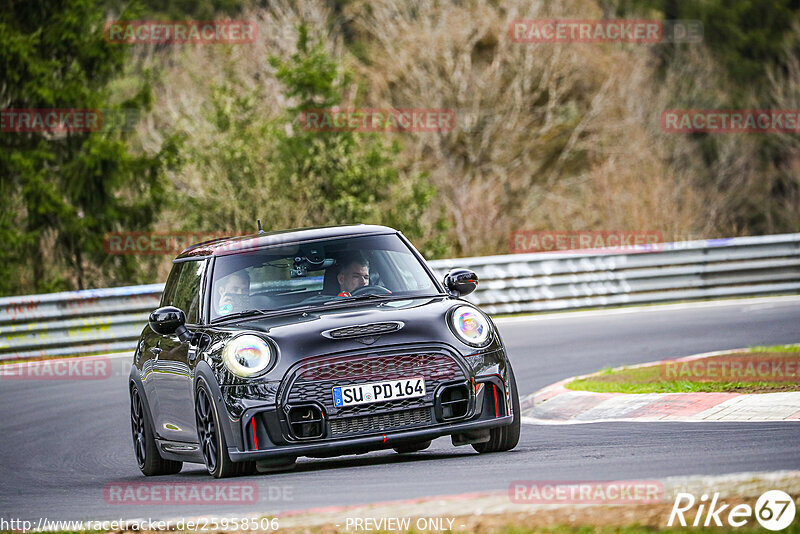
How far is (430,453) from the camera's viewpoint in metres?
9.42

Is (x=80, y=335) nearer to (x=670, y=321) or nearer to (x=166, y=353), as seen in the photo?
(x=670, y=321)

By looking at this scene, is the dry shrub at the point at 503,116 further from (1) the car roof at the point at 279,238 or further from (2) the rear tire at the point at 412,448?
(1) the car roof at the point at 279,238

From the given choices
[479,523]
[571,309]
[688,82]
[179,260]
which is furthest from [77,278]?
[688,82]

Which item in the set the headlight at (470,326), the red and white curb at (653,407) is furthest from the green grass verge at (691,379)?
the headlight at (470,326)

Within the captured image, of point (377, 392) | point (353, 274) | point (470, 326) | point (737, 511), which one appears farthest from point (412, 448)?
point (737, 511)

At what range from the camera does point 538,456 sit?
A: 8133 millimetres

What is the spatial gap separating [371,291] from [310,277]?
43 centimetres

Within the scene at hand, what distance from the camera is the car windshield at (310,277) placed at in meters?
8.93

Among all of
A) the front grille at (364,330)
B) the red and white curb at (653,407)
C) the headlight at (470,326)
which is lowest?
the red and white curb at (653,407)

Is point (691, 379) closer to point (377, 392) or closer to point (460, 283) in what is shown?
point (460, 283)

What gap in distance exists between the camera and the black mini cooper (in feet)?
25.9

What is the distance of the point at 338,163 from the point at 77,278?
22.6 feet

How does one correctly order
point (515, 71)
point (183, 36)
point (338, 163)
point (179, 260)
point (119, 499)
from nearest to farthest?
point (119, 499) < point (179, 260) < point (338, 163) < point (515, 71) < point (183, 36)

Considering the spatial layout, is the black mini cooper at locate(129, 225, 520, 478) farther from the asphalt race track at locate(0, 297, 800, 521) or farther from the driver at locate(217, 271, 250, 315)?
the asphalt race track at locate(0, 297, 800, 521)
